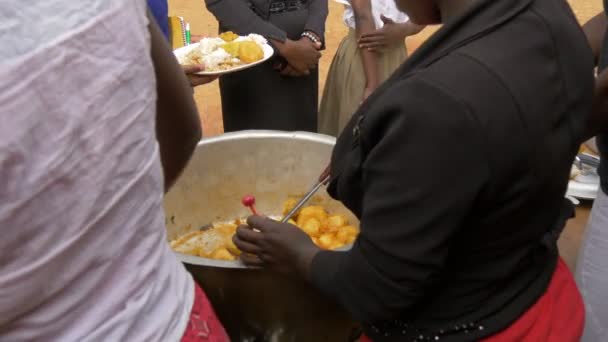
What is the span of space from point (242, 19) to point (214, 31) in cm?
292

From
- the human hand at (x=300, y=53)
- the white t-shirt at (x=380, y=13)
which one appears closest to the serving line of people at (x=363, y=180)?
the human hand at (x=300, y=53)

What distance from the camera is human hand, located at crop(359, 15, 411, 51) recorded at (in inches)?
84.5

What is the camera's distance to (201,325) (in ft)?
2.40

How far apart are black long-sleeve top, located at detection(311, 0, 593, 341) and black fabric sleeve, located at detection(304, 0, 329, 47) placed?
4.60 feet

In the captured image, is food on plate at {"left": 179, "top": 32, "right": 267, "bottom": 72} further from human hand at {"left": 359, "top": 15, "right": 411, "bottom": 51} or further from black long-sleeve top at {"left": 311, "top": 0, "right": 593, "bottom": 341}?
black long-sleeve top at {"left": 311, "top": 0, "right": 593, "bottom": 341}

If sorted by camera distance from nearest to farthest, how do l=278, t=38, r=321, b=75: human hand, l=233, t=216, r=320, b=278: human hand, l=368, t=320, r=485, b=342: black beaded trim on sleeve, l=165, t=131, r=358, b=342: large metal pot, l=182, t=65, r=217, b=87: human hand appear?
l=368, t=320, r=485, b=342: black beaded trim on sleeve
l=233, t=216, r=320, b=278: human hand
l=165, t=131, r=358, b=342: large metal pot
l=182, t=65, r=217, b=87: human hand
l=278, t=38, r=321, b=75: human hand

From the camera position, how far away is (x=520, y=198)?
0.73m

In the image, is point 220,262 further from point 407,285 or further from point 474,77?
point 474,77

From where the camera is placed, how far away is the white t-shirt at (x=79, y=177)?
1.57 ft

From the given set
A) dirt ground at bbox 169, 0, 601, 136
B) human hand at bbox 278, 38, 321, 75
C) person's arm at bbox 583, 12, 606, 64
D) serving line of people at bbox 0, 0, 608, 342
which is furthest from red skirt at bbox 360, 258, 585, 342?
dirt ground at bbox 169, 0, 601, 136

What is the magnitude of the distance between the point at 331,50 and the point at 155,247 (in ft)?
13.1

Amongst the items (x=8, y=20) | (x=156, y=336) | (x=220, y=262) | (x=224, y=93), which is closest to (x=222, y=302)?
(x=220, y=262)

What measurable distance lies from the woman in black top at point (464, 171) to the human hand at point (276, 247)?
0.07 m

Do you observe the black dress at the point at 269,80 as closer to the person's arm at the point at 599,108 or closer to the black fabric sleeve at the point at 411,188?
the person's arm at the point at 599,108
